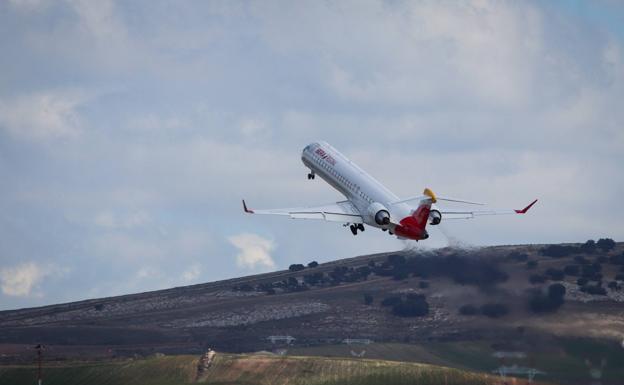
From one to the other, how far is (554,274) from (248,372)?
40.2 m

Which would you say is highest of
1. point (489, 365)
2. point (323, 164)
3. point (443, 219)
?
point (323, 164)

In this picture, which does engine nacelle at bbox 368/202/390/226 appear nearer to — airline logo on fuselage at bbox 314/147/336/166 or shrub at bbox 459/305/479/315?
airline logo on fuselage at bbox 314/147/336/166

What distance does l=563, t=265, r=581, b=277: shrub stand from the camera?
189075mm

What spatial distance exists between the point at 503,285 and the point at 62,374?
201ft

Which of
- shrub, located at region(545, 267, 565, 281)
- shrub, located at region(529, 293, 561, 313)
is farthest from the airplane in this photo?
shrub, located at region(545, 267, 565, 281)

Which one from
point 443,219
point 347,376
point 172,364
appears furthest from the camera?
point 172,364

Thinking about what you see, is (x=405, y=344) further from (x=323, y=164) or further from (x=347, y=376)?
(x=323, y=164)

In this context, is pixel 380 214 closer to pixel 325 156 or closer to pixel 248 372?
pixel 325 156

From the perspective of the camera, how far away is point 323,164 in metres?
147

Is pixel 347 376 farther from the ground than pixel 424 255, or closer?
closer

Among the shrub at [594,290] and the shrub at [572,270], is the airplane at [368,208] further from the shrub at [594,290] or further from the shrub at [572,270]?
the shrub at [572,270]

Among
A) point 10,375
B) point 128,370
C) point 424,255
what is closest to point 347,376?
point 424,255

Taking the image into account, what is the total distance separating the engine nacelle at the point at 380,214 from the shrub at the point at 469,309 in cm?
2173

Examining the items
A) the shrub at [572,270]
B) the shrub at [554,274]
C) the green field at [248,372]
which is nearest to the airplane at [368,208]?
the green field at [248,372]
